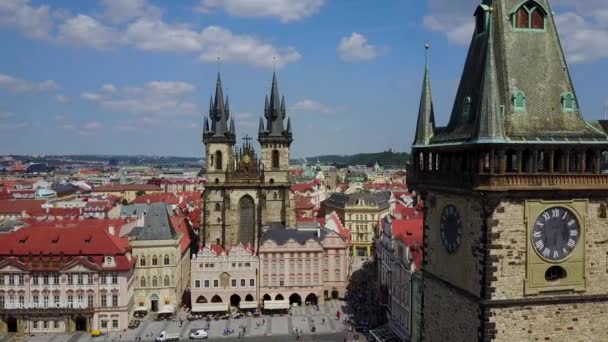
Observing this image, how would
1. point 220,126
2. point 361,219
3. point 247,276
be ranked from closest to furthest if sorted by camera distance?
point 247,276, point 220,126, point 361,219

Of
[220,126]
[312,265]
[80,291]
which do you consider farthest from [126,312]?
[220,126]

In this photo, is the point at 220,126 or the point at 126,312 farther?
the point at 220,126

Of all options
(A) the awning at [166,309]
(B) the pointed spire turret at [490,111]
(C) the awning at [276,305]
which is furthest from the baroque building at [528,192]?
(C) the awning at [276,305]

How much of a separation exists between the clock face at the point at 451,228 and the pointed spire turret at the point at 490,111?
323 cm

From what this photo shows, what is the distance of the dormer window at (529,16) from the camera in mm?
17609

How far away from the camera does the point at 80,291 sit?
61.3 m

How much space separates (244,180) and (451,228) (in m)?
66.5

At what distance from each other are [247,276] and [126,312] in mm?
15427

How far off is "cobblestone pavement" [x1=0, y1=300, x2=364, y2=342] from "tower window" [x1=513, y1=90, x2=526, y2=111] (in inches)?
1807

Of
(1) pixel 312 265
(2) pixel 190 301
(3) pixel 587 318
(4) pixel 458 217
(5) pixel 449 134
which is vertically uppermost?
(5) pixel 449 134

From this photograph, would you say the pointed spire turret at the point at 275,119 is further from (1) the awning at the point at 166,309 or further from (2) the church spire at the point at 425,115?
(2) the church spire at the point at 425,115

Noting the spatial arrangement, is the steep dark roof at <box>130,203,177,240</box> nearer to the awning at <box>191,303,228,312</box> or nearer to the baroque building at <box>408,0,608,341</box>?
the awning at <box>191,303,228,312</box>

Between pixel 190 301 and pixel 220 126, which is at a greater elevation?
pixel 220 126

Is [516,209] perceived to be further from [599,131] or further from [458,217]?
[599,131]
